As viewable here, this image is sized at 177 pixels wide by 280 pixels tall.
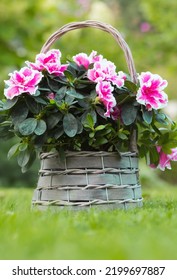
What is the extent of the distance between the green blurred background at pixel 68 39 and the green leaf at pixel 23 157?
4.57 metres

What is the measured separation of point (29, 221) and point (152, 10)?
7675mm

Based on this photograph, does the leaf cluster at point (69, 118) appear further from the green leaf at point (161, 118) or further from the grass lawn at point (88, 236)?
the grass lawn at point (88, 236)

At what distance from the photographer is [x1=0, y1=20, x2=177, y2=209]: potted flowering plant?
2168mm

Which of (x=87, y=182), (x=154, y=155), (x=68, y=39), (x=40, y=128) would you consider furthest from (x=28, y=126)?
(x=68, y=39)

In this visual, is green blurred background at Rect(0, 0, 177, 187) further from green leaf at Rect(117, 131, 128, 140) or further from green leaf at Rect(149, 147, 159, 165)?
green leaf at Rect(117, 131, 128, 140)

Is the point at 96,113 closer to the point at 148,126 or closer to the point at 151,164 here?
the point at 148,126

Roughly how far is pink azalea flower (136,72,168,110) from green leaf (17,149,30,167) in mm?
603

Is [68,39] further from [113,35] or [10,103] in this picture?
[10,103]

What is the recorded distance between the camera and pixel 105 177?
7.20 ft

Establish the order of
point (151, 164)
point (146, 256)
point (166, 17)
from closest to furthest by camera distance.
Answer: point (146, 256), point (151, 164), point (166, 17)

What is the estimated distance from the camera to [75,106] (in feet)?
7.36

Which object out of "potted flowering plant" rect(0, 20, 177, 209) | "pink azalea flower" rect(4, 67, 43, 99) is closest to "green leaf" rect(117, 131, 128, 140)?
"potted flowering plant" rect(0, 20, 177, 209)

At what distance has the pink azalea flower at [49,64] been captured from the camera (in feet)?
7.39
